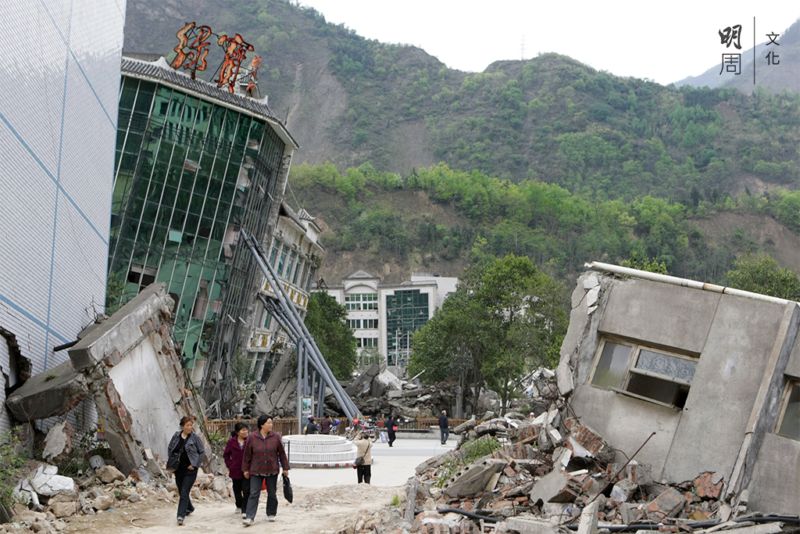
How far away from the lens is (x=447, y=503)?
938 cm

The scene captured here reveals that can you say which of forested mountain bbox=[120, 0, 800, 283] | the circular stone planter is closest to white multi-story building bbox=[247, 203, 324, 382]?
the circular stone planter

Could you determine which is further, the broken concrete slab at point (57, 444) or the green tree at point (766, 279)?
the green tree at point (766, 279)

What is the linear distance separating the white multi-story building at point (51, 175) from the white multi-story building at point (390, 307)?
74.8m

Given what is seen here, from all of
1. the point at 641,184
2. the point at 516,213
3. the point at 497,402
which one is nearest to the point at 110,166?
the point at 497,402

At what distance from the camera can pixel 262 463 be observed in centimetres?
853

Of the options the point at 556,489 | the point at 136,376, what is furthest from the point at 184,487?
the point at 556,489

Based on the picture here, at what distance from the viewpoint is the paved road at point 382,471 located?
15.3 meters

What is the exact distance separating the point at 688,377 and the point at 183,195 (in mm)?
25779

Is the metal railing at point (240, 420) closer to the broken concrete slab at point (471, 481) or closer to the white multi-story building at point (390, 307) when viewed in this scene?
the broken concrete slab at point (471, 481)

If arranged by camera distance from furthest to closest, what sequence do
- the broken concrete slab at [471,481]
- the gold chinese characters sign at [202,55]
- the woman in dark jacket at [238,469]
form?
1. the gold chinese characters sign at [202,55]
2. the broken concrete slab at [471,481]
3. the woman in dark jacket at [238,469]

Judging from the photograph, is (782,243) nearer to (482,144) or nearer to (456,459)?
(482,144)

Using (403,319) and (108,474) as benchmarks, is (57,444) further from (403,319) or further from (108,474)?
(403,319)

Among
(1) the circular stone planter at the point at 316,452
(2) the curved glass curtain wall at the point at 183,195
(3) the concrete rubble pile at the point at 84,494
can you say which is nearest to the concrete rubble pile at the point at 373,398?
(2) the curved glass curtain wall at the point at 183,195

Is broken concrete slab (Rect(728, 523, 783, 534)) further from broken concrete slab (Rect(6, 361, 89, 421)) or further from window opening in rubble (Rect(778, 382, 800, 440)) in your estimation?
broken concrete slab (Rect(6, 361, 89, 421))
